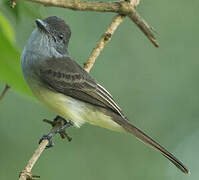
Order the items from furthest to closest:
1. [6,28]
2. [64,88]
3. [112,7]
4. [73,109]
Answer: [64,88] → [73,109] → [112,7] → [6,28]

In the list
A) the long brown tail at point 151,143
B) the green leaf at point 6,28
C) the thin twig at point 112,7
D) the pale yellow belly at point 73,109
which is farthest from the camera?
the pale yellow belly at point 73,109

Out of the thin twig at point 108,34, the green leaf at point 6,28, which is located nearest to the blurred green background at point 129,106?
the thin twig at point 108,34

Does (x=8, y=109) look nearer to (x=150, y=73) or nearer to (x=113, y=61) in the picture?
(x=113, y=61)

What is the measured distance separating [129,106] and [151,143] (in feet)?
12.5

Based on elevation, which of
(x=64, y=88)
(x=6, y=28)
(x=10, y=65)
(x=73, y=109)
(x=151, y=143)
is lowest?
(x=10, y=65)

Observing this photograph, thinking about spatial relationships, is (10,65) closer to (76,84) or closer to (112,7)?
(112,7)

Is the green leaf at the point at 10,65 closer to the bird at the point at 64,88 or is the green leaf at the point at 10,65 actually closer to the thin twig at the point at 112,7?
the thin twig at the point at 112,7

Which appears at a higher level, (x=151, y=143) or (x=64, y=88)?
(x=64, y=88)

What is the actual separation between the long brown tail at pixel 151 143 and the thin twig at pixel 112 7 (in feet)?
2.83

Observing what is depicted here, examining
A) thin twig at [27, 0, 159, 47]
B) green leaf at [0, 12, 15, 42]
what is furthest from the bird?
green leaf at [0, 12, 15, 42]

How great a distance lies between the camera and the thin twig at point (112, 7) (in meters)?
3.52

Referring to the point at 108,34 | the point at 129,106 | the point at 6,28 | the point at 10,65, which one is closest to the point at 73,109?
the point at 108,34

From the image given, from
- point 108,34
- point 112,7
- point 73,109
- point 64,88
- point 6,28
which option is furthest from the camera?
point 64,88

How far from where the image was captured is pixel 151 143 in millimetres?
4406
